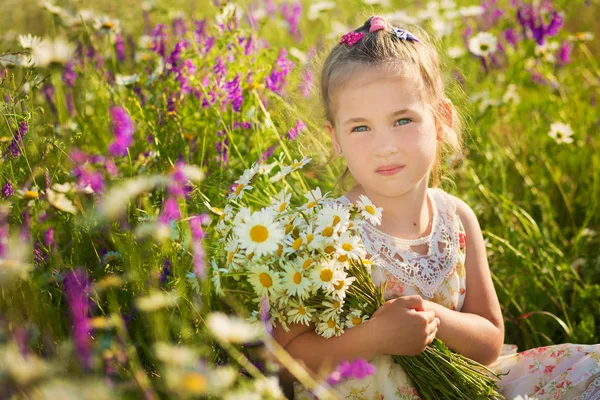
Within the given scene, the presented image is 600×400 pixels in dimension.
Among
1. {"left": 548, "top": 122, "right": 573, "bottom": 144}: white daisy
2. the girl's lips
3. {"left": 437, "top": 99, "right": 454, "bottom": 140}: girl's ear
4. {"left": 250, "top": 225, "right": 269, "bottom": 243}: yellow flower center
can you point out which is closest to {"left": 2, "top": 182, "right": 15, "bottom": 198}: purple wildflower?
{"left": 250, "top": 225, "right": 269, "bottom": 243}: yellow flower center

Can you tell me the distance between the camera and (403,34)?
1.82 metres

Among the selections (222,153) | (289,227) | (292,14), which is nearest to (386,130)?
(289,227)

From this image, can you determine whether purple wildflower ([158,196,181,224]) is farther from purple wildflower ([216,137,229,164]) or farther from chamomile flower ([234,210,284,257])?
purple wildflower ([216,137,229,164])

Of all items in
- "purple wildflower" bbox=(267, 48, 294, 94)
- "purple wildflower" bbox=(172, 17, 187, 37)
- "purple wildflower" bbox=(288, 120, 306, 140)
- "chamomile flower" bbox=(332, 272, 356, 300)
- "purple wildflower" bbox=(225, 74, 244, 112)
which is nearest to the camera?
"chamomile flower" bbox=(332, 272, 356, 300)

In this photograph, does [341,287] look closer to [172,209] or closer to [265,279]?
[265,279]

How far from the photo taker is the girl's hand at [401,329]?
5.27 feet

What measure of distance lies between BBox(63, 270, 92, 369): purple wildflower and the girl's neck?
2.61 ft

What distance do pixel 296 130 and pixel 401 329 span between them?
2.76 ft

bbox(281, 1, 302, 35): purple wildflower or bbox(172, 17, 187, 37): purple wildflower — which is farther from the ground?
bbox(172, 17, 187, 37): purple wildflower

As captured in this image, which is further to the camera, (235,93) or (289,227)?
(235,93)

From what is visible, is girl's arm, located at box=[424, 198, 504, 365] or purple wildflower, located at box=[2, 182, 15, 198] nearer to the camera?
purple wildflower, located at box=[2, 182, 15, 198]

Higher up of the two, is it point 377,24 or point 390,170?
point 377,24

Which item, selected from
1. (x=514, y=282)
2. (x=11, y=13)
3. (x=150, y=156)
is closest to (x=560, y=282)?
(x=514, y=282)

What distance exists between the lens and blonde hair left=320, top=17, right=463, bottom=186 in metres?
1.75
